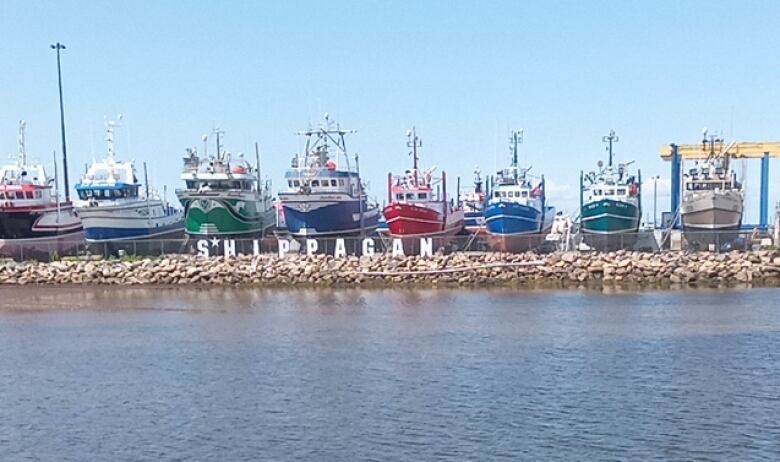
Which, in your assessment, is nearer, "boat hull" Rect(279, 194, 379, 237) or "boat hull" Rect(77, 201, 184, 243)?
"boat hull" Rect(279, 194, 379, 237)

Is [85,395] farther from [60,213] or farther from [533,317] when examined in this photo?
[60,213]

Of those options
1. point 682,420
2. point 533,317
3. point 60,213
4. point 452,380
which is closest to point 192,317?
point 533,317

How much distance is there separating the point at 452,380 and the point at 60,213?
3435 centimetres

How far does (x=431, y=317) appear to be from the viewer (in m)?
27.1

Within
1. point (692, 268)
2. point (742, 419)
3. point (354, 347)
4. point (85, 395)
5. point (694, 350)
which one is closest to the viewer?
point (742, 419)

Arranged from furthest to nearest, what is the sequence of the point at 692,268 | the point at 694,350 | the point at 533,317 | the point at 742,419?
the point at 692,268
the point at 533,317
the point at 694,350
the point at 742,419

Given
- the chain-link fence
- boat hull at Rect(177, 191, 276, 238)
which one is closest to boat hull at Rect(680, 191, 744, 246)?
the chain-link fence

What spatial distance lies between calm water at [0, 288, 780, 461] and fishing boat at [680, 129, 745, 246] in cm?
1578

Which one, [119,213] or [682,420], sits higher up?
[119,213]

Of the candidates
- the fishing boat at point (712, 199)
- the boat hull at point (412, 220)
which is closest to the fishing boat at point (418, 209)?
the boat hull at point (412, 220)

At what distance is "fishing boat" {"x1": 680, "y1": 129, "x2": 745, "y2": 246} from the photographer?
147 feet

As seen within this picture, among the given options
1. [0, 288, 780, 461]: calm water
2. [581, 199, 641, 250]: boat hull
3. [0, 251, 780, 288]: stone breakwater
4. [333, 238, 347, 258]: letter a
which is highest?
[581, 199, 641, 250]: boat hull

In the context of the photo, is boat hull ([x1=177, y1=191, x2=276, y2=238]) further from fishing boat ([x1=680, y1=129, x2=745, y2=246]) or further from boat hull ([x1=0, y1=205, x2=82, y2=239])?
fishing boat ([x1=680, y1=129, x2=745, y2=246])

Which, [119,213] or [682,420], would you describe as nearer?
[682,420]
